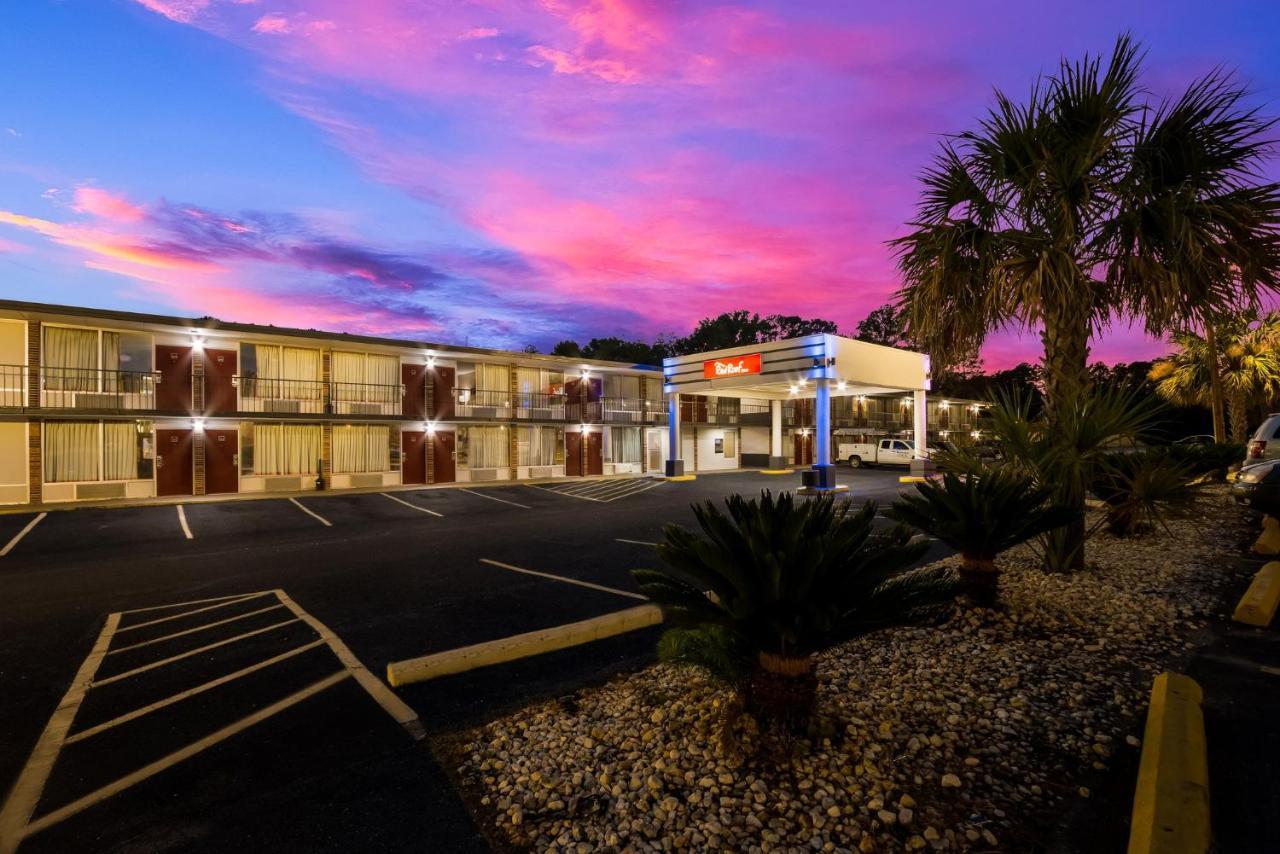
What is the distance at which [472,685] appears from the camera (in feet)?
16.4

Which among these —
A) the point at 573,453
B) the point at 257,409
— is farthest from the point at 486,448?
the point at 257,409

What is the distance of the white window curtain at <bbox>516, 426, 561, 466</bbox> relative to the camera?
29.0 metres

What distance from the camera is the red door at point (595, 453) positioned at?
31.2 metres

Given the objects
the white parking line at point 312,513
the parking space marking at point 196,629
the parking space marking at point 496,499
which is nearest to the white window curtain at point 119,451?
the white parking line at point 312,513

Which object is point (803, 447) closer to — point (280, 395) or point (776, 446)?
point (776, 446)

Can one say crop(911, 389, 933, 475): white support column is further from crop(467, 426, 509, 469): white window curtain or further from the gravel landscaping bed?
the gravel landscaping bed

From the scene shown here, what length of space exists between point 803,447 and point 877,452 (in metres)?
5.07

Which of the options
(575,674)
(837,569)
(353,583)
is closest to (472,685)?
(575,674)

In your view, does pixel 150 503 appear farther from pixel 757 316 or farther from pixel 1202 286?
pixel 757 316

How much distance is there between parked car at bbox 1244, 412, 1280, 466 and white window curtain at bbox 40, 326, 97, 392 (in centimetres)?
3280

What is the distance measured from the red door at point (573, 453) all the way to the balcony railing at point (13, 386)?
1950 centimetres

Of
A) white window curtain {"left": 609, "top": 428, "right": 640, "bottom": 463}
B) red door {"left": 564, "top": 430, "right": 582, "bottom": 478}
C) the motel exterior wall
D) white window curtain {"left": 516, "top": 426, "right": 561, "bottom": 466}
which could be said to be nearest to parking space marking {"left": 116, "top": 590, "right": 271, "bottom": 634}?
the motel exterior wall

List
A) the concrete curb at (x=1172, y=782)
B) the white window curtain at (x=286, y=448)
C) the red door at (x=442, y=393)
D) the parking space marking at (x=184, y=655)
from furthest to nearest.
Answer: the red door at (x=442, y=393) < the white window curtain at (x=286, y=448) < the parking space marking at (x=184, y=655) < the concrete curb at (x=1172, y=782)

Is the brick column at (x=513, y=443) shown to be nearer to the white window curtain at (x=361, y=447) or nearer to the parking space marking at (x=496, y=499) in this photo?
the parking space marking at (x=496, y=499)
